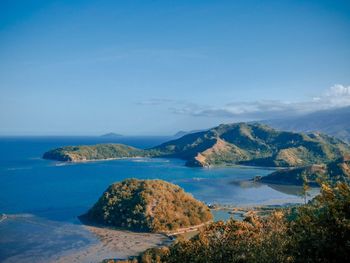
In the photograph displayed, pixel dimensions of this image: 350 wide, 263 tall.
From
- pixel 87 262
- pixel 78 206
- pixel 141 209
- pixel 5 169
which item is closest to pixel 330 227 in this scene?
pixel 87 262

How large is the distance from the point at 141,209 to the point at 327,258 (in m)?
58.1

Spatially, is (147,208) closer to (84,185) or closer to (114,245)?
(114,245)

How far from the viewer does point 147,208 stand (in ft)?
234

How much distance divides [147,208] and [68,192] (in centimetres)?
4187

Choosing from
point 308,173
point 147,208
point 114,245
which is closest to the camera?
point 114,245

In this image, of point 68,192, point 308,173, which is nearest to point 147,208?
point 68,192

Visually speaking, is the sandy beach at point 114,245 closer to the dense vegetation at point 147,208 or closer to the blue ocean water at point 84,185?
the dense vegetation at point 147,208

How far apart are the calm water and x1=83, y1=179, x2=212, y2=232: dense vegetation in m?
6.55

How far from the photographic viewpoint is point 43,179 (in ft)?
421

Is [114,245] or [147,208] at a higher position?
[147,208]

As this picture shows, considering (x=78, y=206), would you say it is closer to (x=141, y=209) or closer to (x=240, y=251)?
(x=141, y=209)

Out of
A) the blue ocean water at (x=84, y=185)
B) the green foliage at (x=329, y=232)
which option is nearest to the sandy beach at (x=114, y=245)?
the blue ocean water at (x=84, y=185)

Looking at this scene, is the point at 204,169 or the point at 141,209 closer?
the point at 141,209

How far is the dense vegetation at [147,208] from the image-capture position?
6956 cm
